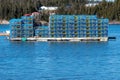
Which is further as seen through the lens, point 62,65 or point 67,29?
point 67,29

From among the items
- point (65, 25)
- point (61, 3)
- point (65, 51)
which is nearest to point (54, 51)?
point (65, 51)

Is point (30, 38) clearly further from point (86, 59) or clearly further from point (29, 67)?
point (29, 67)

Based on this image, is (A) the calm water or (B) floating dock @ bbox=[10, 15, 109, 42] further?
(B) floating dock @ bbox=[10, 15, 109, 42]

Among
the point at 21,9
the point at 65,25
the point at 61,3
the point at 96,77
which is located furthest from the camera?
the point at 61,3

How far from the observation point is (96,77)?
2764 cm

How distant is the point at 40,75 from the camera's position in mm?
28500

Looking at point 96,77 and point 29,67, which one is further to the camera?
point 29,67

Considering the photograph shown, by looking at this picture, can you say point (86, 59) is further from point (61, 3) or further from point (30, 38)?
point (61, 3)

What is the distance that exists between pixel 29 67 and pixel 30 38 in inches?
952

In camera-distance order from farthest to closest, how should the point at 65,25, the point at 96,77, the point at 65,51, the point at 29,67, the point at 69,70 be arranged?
the point at 65,25
the point at 65,51
the point at 29,67
the point at 69,70
the point at 96,77

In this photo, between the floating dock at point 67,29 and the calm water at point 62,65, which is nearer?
the calm water at point 62,65

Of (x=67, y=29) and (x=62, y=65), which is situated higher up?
(x=67, y=29)

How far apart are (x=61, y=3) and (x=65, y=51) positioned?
98491 mm

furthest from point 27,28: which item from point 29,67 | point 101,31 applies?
point 29,67
